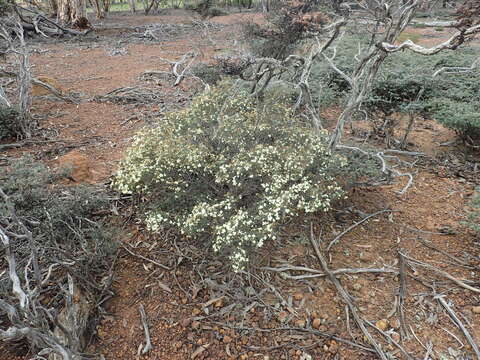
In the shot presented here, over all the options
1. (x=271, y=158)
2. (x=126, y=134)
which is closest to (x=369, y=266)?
(x=271, y=158)

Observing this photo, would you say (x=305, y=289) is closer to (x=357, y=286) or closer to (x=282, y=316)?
(x=282, y=316)

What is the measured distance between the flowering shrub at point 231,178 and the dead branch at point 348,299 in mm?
412

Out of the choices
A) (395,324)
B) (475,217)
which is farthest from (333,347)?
(475,217)

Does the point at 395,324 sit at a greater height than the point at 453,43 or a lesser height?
lesser

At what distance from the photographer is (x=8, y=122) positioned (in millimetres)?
4680

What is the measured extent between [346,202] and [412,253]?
31.5 inches

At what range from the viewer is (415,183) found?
3869 mm

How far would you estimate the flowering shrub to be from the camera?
8.11 ft

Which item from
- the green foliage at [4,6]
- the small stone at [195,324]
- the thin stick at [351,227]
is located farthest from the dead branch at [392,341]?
the green foliage at [4,6]

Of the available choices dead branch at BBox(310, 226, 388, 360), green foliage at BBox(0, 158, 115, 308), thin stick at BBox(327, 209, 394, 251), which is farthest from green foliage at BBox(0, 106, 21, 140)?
thin stick at BBox(327, 209, 394, 251)

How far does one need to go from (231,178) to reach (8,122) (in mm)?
3918

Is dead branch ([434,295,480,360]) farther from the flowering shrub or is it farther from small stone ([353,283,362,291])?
the flowering shrub

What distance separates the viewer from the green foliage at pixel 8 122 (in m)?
4.64

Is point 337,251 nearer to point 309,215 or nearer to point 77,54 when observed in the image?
point 309,215
